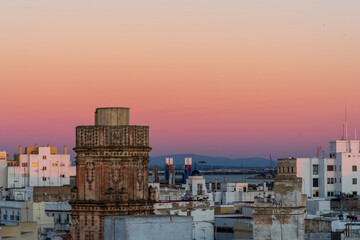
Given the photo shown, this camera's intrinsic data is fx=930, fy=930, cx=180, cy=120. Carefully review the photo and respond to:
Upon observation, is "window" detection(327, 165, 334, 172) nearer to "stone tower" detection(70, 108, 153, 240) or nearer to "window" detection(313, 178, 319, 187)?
"window" detection(313, 178, 319, 187)

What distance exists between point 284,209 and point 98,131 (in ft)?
48.0

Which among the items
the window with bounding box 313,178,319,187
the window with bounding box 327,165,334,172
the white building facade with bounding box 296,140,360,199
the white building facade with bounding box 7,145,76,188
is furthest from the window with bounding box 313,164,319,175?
the white building facade with bounding box 7,145,76,188

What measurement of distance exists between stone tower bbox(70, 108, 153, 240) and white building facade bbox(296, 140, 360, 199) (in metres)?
85.9

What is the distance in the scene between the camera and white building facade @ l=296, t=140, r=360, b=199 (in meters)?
119

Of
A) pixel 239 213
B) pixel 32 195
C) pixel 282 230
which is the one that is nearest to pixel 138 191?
pixel 282 230

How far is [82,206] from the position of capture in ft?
111

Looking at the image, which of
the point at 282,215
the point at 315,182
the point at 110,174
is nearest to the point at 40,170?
the point at 315,182

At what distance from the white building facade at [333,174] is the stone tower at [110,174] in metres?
85.9

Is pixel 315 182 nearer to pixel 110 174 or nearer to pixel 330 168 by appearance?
pixel 330 168

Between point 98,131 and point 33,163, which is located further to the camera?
point 33,163

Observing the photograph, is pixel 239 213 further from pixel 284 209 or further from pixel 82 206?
pixel 82 206

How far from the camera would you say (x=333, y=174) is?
120125 millimetres

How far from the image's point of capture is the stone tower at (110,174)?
3356 cm

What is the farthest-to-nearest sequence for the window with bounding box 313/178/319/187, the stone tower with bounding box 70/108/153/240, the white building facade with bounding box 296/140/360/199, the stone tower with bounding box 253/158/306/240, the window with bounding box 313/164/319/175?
the window with bounding box 313/178/319/187
the window with bounding box 313/164/319/175
the white building facade with bounding box 296/140/360/199
the stone tower with bounding box 253/158/306/240
the stone tower with bounding box 70/108/153/240
